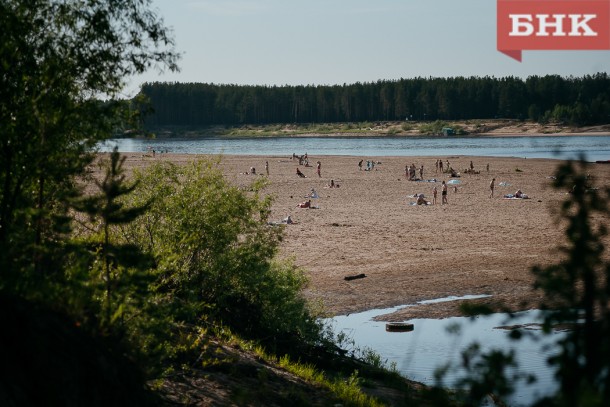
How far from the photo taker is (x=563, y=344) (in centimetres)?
516

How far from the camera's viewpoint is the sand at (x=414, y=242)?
25.5m

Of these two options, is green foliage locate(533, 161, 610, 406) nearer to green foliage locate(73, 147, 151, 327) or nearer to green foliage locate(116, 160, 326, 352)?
green foliage locate(73, 147, 151, 327)

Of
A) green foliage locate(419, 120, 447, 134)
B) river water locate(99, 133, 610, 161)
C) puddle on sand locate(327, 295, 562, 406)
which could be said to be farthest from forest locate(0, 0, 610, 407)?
green foliage locate(419, 120, 447, 134)

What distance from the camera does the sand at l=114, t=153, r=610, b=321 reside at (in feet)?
83.7

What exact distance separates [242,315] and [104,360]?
7.69 m

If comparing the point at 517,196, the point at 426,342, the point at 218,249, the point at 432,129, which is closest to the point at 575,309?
the point at 218,249

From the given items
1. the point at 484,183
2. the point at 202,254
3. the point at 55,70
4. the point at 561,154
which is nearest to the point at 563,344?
the point at 561,154

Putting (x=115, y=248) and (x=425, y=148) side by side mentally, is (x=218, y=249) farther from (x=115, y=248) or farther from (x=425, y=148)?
(x=425, y=148)

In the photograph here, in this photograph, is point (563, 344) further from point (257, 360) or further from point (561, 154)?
point (257, 360)

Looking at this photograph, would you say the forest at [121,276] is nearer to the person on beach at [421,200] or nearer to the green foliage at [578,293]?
the green foliage at [578,293]

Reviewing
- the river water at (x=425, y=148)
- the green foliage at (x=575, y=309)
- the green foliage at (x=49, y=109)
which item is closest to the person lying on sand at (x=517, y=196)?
the river water at (x=425, y=148)

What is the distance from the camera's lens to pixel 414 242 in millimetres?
34281

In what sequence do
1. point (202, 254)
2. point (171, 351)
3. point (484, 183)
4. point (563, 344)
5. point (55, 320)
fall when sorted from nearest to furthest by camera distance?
point (563, 344)
point (55, 320)
point (171, 351)
point (202, 254)
point (484, 183)

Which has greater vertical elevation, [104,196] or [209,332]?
[104,196]
